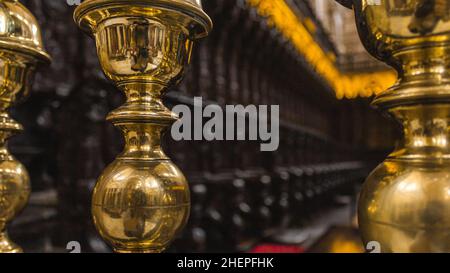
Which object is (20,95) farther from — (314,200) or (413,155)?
(314,200)

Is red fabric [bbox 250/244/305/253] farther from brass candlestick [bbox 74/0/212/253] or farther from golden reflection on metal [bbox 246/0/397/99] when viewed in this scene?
brass candlestick [bbox 74/0/212/253]

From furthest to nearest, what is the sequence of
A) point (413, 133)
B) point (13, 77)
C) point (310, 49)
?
point (310, 49)
point (13, 77)
point (413, 133)

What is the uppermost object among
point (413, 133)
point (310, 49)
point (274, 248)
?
point (310, 49)

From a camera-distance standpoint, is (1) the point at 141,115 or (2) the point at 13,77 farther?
(2) the point at 13,77

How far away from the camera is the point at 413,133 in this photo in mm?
331

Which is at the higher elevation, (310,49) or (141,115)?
(310,49)

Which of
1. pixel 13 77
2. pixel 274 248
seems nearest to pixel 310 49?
pixel 274 248

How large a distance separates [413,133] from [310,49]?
501 centimetres

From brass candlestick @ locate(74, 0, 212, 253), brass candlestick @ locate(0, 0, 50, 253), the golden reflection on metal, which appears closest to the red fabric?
the golden reflection on metal

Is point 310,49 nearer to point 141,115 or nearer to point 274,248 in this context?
point 274,248

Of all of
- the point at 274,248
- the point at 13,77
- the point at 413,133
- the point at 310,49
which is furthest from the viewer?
the point at 310,49

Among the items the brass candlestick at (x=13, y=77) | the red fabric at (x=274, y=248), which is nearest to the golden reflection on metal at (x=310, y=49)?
the red fabric at (x=274, y=248)

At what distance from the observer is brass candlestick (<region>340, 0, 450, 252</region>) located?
29 centimetres

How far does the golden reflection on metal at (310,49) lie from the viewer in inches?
142
